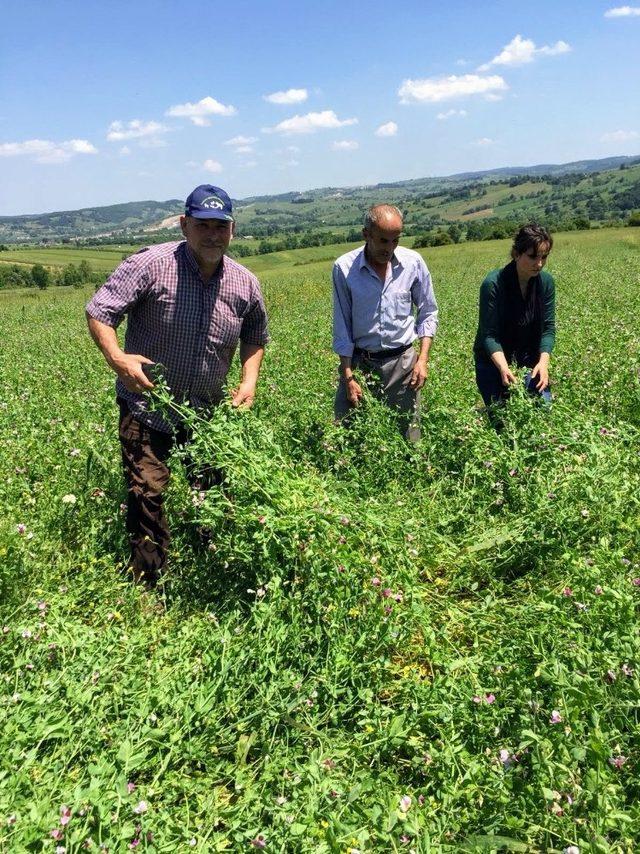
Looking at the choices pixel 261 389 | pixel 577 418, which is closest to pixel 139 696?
pixel 577 418

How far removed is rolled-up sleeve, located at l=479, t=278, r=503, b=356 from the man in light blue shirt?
411 millimetres

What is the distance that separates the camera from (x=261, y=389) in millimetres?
7422

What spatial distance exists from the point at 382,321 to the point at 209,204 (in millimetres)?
1738

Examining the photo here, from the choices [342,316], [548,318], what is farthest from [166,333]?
[548,318]

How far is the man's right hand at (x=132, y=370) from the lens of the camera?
333cm

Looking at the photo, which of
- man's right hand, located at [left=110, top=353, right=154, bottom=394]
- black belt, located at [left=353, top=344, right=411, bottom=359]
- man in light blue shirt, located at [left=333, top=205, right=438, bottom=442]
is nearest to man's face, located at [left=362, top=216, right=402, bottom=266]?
man in light blue shirt, located at [left=333, top=205, right=438, bottom=442]

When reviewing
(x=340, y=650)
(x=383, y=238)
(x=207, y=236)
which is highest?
(x=207, y=236)

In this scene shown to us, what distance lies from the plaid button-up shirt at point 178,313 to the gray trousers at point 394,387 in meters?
1.21

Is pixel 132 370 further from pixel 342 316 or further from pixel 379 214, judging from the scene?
pixel 379 214

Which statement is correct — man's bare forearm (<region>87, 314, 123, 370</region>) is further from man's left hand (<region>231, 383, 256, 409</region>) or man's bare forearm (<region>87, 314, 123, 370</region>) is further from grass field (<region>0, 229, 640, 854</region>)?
man's left hand (<region>231, 383, 256, 409</region>)

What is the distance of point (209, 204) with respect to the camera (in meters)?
3.39

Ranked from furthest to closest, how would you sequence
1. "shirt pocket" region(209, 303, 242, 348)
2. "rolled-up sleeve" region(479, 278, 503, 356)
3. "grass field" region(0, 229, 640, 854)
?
"rolled-up sleeve" region(479, 278, 503, 356) → "shirt pocket" region(209, 303, 242, 348) → "grass field" region(0, 229, 640, 854)

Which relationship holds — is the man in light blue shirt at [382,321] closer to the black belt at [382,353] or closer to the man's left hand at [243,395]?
the black belt at [382,353]

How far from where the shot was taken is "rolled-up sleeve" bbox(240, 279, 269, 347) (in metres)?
3.99
